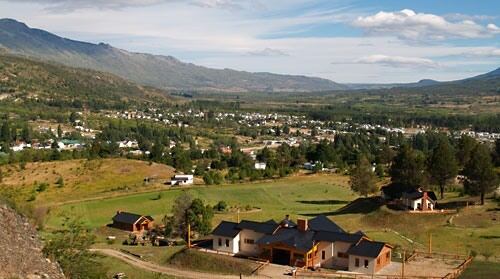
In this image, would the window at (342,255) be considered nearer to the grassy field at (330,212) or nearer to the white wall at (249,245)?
the white wall at (249,245)

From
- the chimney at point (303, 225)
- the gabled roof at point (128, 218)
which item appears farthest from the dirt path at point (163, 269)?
the gabled roof at point (128, 218)

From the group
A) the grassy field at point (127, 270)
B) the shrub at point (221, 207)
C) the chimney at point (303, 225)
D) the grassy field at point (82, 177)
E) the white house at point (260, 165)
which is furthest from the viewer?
the white house at point (260, 165)

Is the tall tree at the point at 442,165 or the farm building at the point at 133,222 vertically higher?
the tall tree at the point at 442,165

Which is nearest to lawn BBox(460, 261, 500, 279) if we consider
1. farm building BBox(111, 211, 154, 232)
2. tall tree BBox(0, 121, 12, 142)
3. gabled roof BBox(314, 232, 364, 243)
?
gabled roof BBox(314, 232, 364, 243)

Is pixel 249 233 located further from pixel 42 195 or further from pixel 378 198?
pixel 42 195

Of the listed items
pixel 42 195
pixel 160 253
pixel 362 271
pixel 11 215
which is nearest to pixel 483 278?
pixel 362 271

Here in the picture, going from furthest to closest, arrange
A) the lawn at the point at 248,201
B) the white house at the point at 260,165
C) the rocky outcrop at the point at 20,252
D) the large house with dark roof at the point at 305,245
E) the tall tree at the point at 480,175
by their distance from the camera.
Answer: the white house at the point at 260,165 → the lawn at the point at 248,201 → the tall tree at the point at 480,175 → the large house with dark roof at the point at 305,245 → the rocky outcrop at the point at 20,252

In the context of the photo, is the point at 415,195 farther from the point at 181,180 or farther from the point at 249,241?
the point at 181,180
